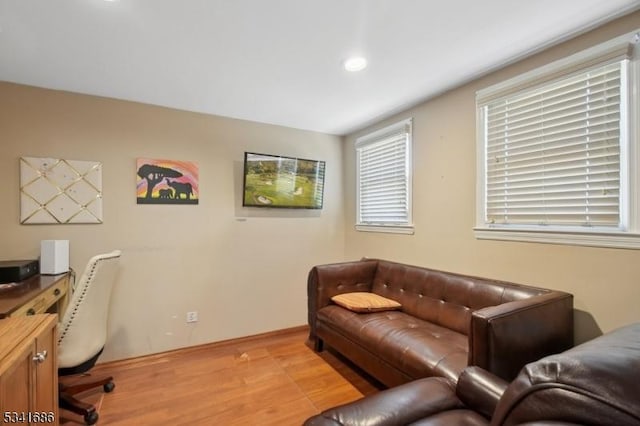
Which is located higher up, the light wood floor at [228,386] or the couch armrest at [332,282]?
the couch armrest at [332,282]

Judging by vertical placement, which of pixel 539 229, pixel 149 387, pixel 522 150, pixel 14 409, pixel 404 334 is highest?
pixel 522 150

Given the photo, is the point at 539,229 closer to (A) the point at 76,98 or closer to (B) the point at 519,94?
(B) the point at 519,94

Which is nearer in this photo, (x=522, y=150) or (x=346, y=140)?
(x=522, y=150)

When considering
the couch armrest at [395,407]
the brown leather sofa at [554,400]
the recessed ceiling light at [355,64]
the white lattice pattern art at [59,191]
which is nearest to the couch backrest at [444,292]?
the couch armrest at [395,407]

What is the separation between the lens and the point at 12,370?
98cm

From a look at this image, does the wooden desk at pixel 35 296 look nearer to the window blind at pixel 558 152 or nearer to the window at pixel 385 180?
the window at pixel 385 180

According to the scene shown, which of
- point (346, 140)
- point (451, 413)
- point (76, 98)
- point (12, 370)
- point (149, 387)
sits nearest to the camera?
point (12, 370)

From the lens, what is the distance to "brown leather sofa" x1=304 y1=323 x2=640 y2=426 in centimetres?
56

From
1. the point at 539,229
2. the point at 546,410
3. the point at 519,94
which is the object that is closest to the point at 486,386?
the point at 546,410

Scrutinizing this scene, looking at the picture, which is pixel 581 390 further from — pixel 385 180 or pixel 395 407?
pixel 385 180

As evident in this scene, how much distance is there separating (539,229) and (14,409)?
2.70 meters

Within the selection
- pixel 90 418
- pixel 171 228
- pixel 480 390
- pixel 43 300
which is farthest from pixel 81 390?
pixel 480 390

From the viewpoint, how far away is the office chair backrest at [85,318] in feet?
5.81

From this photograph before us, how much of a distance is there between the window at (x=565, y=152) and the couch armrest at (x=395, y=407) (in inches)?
51.8
